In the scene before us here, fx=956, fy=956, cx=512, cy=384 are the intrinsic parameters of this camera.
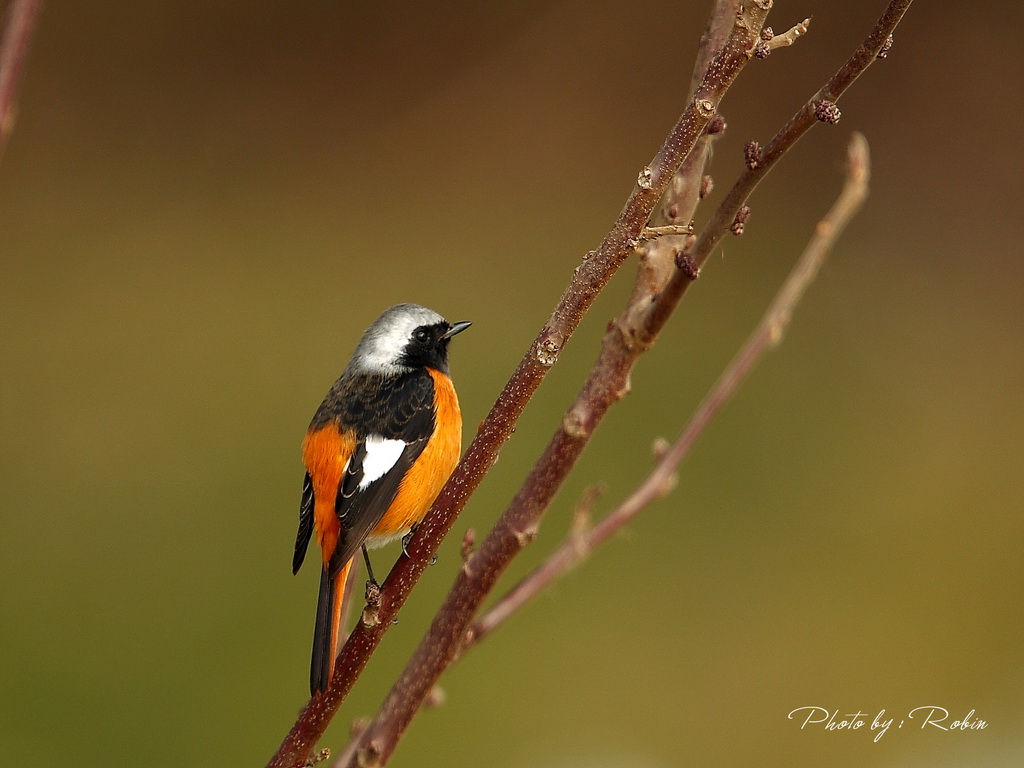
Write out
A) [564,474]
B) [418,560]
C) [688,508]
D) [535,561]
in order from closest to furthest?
1. [564,474]
2. [418,560]
3. [535,561]
4. [688,508]

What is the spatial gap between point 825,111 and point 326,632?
31.9 inches

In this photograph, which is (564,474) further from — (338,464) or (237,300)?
(237,300)

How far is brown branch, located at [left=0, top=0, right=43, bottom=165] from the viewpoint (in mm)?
481

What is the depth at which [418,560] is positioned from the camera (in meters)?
0.90

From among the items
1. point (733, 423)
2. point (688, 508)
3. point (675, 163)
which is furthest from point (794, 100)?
point (675, 163)

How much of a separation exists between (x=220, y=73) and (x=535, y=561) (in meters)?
2.16

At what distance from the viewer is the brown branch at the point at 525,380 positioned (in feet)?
2.42

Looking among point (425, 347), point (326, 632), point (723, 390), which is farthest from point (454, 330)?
point (723, 390)

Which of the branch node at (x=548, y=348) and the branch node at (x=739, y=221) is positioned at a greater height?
the branch node at (x=739, y=221)

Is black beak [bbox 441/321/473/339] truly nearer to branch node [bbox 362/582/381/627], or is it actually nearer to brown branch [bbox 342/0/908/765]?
branch node [bbox 362/582/381/627]

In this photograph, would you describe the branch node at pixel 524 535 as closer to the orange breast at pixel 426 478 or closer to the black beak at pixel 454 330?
the orange breast at pixel 426 478

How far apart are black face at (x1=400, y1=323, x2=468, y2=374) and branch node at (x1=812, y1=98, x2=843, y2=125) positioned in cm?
117

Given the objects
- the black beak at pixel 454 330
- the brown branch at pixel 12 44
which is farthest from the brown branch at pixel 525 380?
the black beak at pixel 454 330

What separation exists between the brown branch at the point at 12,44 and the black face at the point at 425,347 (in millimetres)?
1311
